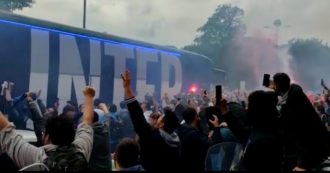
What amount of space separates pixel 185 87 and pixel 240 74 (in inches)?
1083

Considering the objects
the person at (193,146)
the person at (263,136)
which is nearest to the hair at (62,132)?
the person at (263,136)

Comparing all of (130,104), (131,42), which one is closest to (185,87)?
(131,42)

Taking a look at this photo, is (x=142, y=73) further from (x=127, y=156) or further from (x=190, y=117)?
(x=127, y=156)

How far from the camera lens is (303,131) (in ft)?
15.1

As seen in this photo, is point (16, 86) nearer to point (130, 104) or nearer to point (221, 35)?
point (130, 104)

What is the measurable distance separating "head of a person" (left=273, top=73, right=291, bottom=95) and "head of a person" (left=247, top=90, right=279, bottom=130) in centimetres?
84

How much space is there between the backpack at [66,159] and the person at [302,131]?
1762 mm

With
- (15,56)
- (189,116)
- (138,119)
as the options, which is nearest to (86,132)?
(138,119)

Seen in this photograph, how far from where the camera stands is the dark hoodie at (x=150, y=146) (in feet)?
14.3

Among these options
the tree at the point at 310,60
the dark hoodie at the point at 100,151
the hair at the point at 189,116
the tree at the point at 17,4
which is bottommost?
the dark hoodie at the point at 100,151

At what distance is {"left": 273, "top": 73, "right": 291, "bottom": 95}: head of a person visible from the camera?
16.4ft

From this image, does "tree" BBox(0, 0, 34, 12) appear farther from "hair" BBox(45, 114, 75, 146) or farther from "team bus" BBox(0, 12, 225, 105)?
"hair" BBox(45, 114, 75, 146)

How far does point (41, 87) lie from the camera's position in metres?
12.7

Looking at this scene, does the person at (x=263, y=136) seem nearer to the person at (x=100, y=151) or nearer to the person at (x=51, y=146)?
the person at (x=51, y=146)
